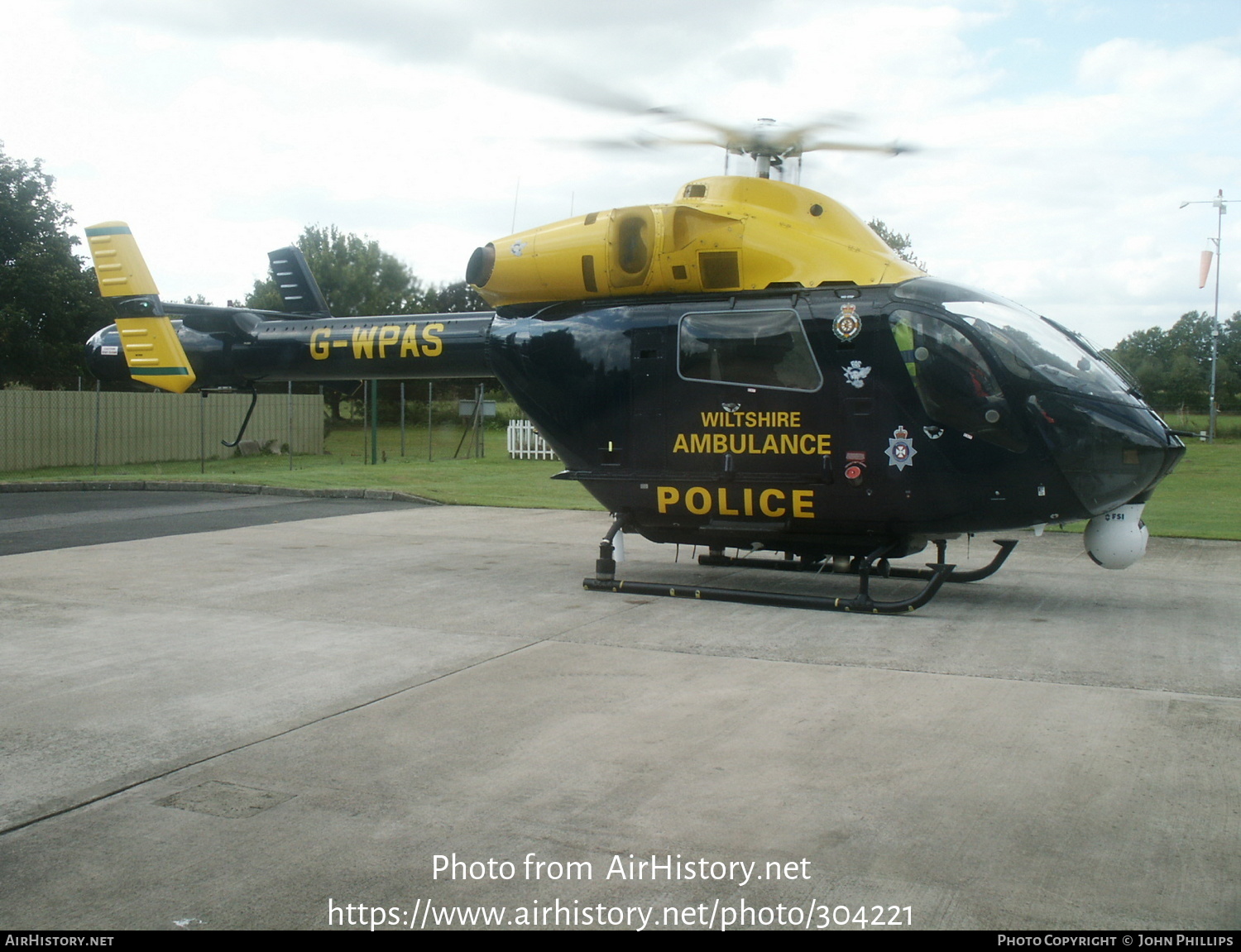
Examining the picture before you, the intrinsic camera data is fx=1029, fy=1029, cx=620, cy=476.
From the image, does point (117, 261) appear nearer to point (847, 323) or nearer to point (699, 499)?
point (699, 499)

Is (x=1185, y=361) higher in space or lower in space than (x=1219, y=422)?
higher

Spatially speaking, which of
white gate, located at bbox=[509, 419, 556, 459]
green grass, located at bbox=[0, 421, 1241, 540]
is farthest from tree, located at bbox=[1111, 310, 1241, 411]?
white gate, located at bbox=[509, 419, 556, 459]

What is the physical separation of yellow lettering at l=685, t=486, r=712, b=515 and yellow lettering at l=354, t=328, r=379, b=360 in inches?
145

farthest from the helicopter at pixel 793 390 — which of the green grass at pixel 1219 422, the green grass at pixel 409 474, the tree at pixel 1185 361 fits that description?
the green grass at pixel 1219 422

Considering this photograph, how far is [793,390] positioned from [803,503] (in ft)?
2.92

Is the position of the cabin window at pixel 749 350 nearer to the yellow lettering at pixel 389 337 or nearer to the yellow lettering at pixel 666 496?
the yellow lettering at pixel 666 496

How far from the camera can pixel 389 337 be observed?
32.9ft

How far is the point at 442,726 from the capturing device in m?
4.99

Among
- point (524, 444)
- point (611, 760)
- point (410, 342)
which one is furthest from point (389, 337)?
point (524, 444)

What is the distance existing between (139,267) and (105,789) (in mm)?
7815

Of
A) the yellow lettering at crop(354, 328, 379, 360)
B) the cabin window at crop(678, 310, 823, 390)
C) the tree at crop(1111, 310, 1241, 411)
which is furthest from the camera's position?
the tree at crop(1111, 310, 1241, 411)

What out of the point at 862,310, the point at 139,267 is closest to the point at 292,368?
the point at 139,267

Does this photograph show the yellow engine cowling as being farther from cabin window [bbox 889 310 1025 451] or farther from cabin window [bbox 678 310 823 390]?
cabin window [bbox 889 310 1025 451]

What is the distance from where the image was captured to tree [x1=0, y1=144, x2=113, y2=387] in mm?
32531
